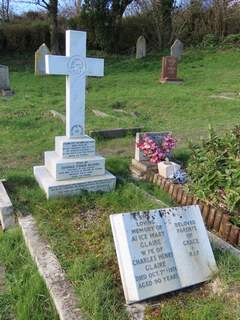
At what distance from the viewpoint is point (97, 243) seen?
3.30 metres

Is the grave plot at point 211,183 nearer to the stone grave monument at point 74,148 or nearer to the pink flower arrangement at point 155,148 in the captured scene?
the pink flower arrangement at point 155,148

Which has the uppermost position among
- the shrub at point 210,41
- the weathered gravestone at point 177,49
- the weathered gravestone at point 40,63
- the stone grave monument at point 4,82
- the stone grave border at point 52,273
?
the shrub at point 210,41

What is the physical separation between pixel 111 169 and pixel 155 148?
0.66m

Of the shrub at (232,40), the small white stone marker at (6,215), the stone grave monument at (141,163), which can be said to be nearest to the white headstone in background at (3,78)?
the stone grave monument at (141,163)

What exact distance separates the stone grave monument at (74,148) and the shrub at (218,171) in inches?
39.0

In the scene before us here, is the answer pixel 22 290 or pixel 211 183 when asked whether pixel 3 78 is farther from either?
pixel 22 290

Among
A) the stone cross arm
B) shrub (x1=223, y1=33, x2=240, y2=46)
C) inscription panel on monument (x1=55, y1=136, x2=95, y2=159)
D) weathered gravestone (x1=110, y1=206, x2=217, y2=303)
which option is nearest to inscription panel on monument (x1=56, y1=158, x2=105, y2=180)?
inscription panel on monument (x1=55, y1=136, x2=95, y2=159)

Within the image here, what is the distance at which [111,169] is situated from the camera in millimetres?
5242

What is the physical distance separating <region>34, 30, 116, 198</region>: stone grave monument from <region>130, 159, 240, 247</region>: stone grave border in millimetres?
630

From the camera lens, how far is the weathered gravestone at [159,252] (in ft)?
8.52

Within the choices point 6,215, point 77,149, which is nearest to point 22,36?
point 77,149

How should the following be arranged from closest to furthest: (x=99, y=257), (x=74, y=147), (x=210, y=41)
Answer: (x=99, y=257), (x=74, y=147), (x=210, y=41)

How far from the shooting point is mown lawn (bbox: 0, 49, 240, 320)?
258 cm

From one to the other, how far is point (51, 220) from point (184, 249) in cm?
147
